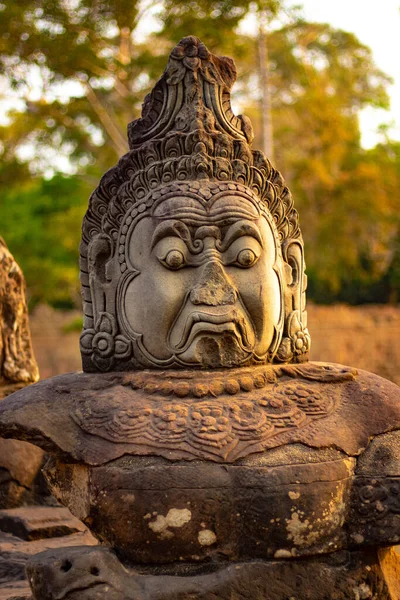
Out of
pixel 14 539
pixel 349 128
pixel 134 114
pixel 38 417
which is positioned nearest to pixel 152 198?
pixel 38 417

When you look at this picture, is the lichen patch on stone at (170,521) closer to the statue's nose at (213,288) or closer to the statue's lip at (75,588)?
the statue's lip at (75,588)

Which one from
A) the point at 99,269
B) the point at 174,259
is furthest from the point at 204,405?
the point at 99,269

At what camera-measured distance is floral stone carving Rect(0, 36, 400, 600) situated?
288cm

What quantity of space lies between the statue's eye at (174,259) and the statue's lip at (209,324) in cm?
24

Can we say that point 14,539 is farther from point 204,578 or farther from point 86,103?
point 86,103

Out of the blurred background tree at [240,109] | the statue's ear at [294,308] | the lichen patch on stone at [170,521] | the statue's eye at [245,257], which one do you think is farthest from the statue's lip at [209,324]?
the blurred background tree at [240,109]

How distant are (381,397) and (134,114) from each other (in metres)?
11.2

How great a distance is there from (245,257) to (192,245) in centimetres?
25

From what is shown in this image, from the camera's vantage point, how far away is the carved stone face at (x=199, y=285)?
10.7ft

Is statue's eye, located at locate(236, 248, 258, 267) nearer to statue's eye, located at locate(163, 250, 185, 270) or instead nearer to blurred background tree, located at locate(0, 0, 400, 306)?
statue's eye, located at locate(163, 250, 185, 270)

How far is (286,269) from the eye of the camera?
12.1ft

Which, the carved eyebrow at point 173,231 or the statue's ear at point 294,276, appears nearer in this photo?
the carved eyebrow at point 173,231

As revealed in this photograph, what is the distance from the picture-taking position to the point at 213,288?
10.7ft

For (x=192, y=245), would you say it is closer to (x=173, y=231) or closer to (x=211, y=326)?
(x=173, y=231)
